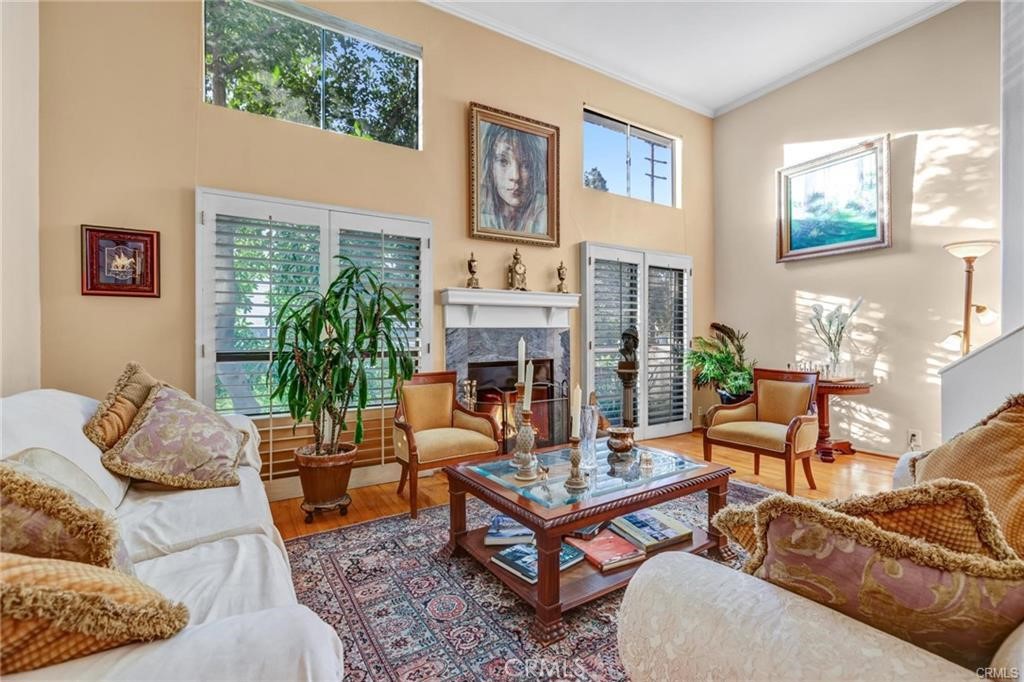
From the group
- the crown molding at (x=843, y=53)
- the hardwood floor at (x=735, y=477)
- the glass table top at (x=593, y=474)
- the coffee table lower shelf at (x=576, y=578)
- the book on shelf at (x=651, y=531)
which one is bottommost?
the hardwood floor at (x=735, y=477)

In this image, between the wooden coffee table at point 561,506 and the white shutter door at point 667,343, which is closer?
the wooden coffee table at point 561,506

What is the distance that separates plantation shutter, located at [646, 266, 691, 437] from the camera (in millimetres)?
4906

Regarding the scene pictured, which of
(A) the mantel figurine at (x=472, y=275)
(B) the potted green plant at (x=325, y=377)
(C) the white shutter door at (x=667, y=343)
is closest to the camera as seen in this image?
(B) the potted green plant at (x=325, y=377)

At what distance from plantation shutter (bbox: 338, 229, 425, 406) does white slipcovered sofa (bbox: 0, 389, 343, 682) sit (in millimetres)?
1015

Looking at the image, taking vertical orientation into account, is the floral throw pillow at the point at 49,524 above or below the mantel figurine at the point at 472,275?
below

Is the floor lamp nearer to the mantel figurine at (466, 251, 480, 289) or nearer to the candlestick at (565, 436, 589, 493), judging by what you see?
the candlestick at (565, 436, 589, 493)

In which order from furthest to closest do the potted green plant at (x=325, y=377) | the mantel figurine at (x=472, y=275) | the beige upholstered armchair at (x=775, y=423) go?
1. the mantel figurine at (x=472, y=275)
2. the beige upholstered armchair at (x=775, y=423)
3. the potted green plant at (x=325, y=377)

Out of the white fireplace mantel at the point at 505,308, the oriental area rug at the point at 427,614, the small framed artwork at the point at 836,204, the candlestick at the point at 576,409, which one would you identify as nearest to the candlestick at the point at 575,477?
the candlestick at the point at 576,409

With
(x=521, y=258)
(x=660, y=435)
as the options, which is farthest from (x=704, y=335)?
(x=521, y=258)

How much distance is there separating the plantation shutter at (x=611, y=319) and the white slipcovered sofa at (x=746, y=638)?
11.8 feet

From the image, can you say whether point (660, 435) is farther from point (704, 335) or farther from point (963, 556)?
point (963, 556)

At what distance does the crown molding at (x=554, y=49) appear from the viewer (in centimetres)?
380

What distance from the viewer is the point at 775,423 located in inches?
135

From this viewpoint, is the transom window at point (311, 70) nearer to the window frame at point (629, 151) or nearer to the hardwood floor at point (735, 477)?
the window frame at point (629, 151)
